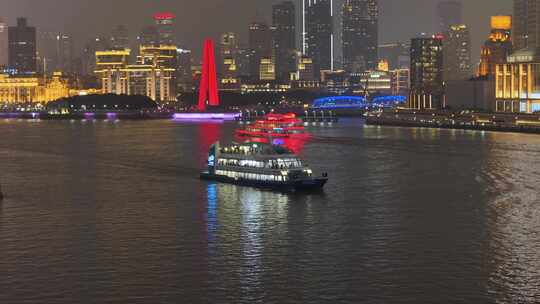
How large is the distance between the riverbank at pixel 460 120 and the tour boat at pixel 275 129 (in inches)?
531

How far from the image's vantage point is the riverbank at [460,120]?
238 ft

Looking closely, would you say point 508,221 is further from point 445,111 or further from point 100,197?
point 445,111

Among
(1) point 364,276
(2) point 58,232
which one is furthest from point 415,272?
(2) point 58,232

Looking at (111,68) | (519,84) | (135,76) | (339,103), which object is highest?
(111,68)

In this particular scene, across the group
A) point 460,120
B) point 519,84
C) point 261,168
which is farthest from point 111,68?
point 261,168

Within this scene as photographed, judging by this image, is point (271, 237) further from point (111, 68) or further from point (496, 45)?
point (111, 68)

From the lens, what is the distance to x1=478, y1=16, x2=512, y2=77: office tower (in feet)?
375

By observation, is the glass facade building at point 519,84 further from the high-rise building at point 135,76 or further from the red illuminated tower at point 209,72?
the high-rise building at point 135,76

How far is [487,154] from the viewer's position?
150ft

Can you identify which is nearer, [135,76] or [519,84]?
[519,84]

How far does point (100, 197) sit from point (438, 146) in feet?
91.8

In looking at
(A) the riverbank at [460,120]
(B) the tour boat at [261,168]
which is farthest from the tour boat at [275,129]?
(B) the tour boat at [261,168]

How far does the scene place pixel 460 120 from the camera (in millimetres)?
83812

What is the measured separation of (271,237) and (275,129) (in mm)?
47290
